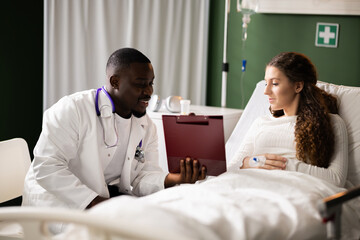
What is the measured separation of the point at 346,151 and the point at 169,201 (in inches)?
39.9

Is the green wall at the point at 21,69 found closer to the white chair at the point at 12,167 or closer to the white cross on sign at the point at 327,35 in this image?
the white chair at the point at 12,167

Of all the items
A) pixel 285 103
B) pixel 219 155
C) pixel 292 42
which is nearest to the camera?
pixel 219 155

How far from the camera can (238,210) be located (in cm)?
137

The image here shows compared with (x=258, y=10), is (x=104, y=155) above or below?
below

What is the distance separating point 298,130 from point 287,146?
97 mm

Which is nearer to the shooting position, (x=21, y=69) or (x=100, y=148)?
(x=100, y=148)

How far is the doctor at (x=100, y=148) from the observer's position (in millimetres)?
1898

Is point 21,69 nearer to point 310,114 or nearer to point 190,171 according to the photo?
point 190,171

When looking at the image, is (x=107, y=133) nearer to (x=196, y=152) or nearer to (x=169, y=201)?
(x=196, y=152)

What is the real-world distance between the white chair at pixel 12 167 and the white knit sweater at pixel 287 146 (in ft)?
3.19

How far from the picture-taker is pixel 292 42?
357 centimetres

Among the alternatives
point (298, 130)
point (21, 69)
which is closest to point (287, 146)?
point (298, 130)

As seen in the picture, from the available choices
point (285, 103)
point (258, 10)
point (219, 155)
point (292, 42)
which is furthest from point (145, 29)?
point (219, 155)

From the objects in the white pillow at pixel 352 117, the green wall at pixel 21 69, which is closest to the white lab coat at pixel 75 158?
the white pillow at pixel 352 117
